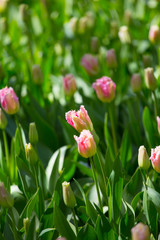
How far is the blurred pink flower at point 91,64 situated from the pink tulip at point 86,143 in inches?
32.6

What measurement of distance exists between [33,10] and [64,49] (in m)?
0.64

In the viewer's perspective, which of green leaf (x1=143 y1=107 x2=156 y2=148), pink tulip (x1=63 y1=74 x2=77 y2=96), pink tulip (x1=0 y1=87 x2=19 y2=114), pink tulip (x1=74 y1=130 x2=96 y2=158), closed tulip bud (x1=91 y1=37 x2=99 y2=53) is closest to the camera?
pink tulip (x1=74 y1=130 x2=96 y2=158)

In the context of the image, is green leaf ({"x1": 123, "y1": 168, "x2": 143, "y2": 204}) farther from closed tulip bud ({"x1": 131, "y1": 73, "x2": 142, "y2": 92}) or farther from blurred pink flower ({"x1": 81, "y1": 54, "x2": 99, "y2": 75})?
blurred pink flower ({"x1": 81, "y1": 54, "x2": 99, "y2": 75})

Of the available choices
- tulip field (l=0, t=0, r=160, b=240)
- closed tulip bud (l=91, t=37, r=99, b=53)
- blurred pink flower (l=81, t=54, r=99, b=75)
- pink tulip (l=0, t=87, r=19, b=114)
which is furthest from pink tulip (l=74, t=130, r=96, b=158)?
closed tulip bud (l=91, t=37, r=99, b=53)

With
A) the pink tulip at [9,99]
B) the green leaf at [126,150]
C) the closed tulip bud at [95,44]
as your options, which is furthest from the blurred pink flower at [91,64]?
the pink tulip at [9,99]

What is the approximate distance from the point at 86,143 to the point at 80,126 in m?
0.05

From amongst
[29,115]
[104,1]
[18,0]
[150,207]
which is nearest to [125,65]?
[29,115]

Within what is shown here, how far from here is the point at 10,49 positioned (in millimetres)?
2188

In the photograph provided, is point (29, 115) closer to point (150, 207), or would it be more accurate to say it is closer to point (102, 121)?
point (102, 121)

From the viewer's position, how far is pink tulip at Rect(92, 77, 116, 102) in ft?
4.23

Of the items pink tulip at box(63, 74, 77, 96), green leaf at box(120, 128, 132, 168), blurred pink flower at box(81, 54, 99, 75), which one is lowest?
green leaf at box(120, 128, 132, 168)

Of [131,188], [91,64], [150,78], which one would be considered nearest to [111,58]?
[91,64]

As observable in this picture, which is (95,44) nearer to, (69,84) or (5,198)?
(69,84)

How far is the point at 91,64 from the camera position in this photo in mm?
1757
